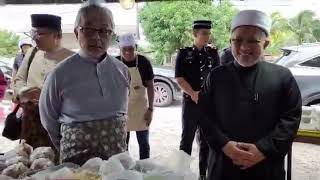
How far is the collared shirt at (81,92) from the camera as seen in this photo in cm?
172

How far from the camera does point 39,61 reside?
2.56m

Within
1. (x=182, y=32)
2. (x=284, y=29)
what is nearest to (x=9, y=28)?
(x=182, y=32)

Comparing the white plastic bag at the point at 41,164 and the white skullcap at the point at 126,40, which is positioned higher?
the white skullcap at the point at 126,40

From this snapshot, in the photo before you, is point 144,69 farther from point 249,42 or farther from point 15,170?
point 15,170

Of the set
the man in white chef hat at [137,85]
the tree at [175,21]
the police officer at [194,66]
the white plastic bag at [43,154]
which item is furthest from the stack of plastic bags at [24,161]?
the tree at [175,21]

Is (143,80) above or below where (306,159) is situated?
above

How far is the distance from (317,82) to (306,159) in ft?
4.62

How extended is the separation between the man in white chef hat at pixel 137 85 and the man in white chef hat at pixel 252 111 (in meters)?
1.88

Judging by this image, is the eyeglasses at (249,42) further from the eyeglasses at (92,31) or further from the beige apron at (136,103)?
the beige apron at (136,103)

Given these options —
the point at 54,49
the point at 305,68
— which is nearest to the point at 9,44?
the point at 305,68

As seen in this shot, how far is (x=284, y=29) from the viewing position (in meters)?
8.38

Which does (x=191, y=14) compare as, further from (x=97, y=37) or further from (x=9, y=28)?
(x=97, y=37)

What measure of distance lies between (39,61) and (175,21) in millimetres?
5622

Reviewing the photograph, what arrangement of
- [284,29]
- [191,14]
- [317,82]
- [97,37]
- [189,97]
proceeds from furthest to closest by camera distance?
[284,29] < [191,14] < [317,82] < [189,97] < [97,37]
